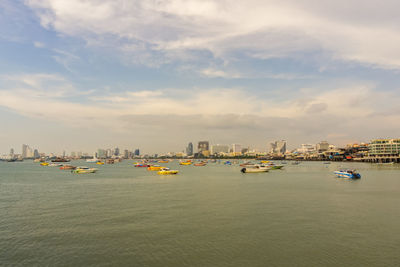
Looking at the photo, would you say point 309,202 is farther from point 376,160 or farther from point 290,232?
point 376,160

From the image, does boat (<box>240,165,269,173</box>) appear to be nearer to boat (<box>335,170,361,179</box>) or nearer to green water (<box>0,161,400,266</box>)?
boat (<box>335,170,361,179</box>)

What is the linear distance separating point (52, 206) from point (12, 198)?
39.7 feet

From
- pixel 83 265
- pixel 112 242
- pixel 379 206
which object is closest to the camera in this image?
pixel 83 265

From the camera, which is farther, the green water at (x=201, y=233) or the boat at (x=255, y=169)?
the boat at (x=255, y=169)

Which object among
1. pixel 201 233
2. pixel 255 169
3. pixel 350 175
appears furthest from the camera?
pixel 255 169

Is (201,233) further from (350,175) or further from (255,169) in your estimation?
(255,169)

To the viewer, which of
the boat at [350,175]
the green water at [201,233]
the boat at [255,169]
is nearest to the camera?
the green water at [201,233]

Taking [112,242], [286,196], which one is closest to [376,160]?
[286,196]

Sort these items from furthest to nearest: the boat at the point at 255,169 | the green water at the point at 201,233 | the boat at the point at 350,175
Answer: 1. the boat at the point at 255,169
2. the boat at the point at 350,175
3. the green water at the point at 201,233

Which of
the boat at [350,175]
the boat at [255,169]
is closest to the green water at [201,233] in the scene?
the boat at [350,175]

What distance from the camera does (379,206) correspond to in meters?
33.4

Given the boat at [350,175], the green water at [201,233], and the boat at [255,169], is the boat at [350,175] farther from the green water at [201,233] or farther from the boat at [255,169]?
the green water at [201,233]

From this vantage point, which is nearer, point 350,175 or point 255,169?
point 350,175

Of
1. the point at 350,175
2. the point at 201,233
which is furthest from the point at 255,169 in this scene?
the point at 201,233
